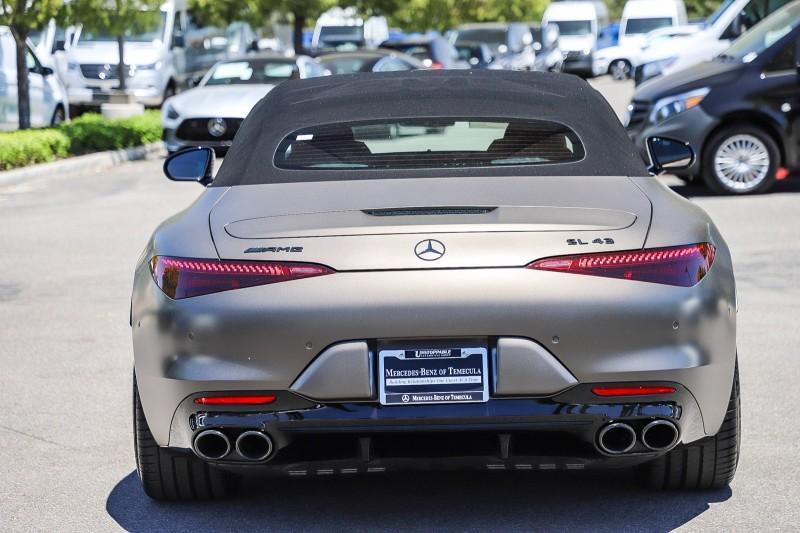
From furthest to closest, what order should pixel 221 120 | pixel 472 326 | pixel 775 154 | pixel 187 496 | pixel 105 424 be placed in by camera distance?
1. pixel 221 120
2. pixel 775 154
3. pixel 105 424
4. pixel 187 496
5. pixel 472 326

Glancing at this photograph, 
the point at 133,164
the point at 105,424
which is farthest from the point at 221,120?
the point at 105,424

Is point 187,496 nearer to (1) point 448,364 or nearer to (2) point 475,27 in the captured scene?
(1) point 448,364

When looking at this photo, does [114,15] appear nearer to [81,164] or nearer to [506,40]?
[81,164]

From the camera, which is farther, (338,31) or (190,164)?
(338,31)

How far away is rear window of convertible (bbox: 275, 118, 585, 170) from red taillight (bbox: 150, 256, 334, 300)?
2.63 ft

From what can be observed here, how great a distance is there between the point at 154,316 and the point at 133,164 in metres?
16.3

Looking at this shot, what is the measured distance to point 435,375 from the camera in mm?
4359

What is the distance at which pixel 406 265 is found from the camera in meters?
4.34

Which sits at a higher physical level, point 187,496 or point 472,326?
point 472,326

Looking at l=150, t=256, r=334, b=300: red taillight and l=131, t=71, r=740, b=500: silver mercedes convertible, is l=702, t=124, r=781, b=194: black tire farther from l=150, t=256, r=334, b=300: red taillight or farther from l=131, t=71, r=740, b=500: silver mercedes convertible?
l=150, t=256, r=334, b=300: red taillight

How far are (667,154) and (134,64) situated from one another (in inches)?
948

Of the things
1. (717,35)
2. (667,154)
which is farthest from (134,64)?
(667,154)

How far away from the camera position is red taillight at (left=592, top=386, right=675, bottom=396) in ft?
14.4

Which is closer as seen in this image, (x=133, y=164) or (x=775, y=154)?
(x=775, y=154)
